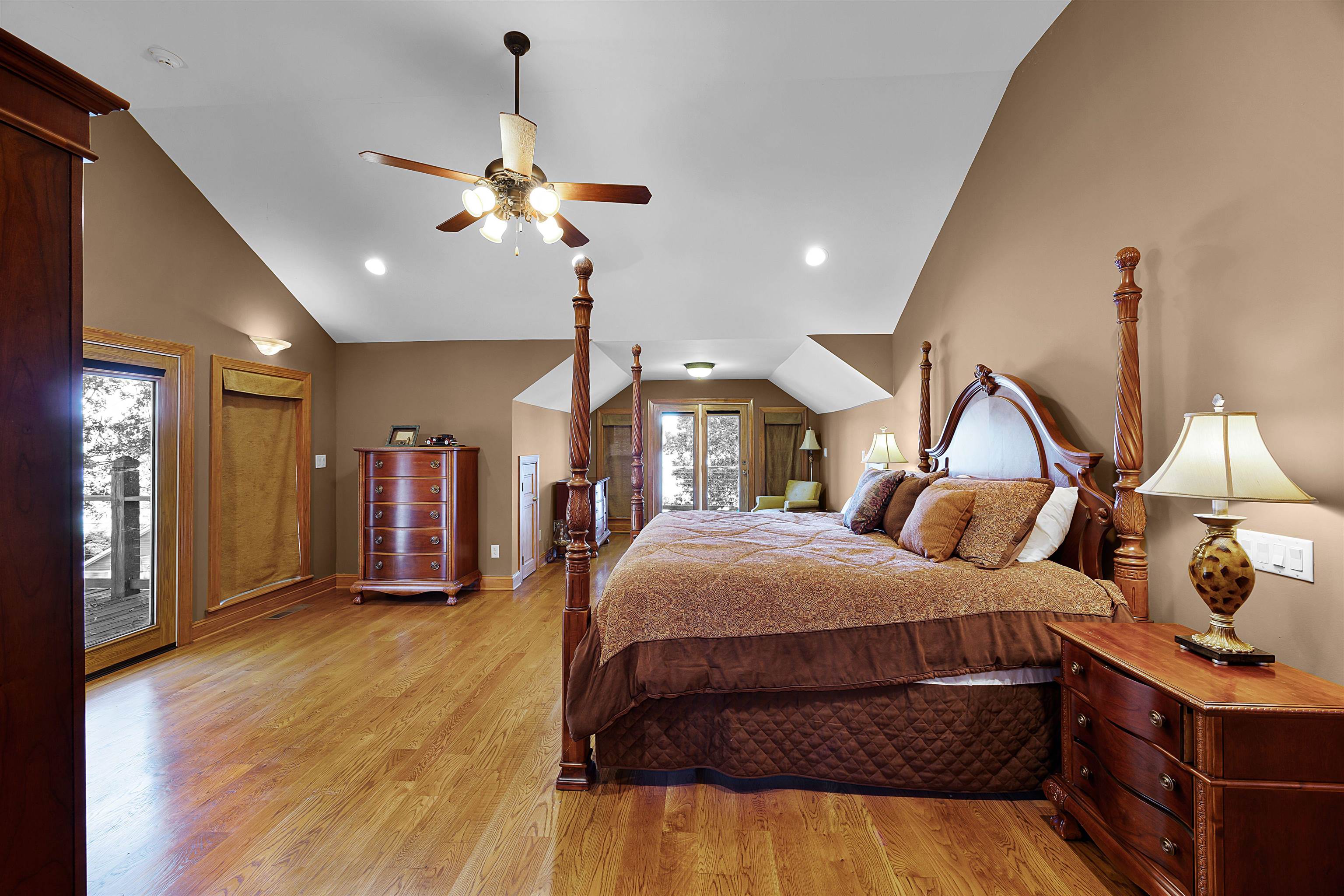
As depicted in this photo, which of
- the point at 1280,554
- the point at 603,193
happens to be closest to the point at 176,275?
the point at 603,193

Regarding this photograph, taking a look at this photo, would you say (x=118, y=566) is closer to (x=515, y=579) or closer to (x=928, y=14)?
(x=515, y=579)

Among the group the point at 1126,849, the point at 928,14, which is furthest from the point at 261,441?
the point at 1126,849

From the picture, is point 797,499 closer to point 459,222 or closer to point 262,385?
point 459,222

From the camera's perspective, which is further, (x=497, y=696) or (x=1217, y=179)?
(x=497, y=696)

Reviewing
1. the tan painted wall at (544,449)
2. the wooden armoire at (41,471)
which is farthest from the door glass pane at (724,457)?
the wooden armoire at (41,471)

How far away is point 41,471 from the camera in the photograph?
0.89 metres

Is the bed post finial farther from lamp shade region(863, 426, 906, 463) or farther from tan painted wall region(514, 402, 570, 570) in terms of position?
tan painted wall region(514, 402, 570, 570)

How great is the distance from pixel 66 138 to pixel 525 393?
14.3 ft

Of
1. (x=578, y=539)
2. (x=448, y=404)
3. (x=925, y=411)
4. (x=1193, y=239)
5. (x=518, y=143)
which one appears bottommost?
(x=578, y=539)

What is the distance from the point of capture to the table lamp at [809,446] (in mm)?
7309

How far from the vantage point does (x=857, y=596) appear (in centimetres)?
202

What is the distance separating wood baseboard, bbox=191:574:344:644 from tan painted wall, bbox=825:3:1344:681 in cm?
509

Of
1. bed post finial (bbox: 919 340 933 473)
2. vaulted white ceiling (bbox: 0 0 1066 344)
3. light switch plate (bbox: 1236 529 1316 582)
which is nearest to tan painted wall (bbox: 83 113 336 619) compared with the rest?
vaulted white ceiling (bbox: 0 0 1066 344)

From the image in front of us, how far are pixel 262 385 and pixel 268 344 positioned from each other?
0.31m
